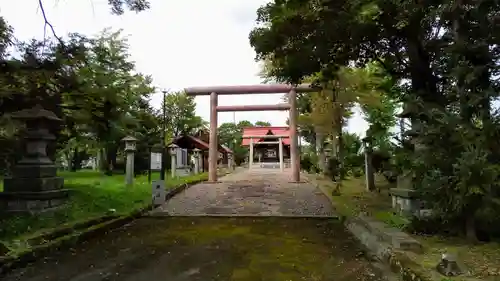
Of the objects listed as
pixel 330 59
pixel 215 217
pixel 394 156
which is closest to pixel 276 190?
pixel 215 217

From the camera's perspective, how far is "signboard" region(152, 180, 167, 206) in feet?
36.8

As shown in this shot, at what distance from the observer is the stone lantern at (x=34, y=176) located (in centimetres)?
750

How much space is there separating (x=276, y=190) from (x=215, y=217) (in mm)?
5462

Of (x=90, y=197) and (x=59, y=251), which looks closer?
(x=59, y=251)

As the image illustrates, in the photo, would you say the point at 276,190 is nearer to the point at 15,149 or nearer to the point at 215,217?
the point at 215,217

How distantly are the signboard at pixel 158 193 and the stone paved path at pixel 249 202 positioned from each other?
0.23 m

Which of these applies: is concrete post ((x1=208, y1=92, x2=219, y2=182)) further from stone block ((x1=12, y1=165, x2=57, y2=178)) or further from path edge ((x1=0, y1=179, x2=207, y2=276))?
stone block ((x1=12, y1=165, x2=57, y2=178))

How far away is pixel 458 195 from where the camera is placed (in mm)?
5238

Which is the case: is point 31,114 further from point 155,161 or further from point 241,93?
point 241,93

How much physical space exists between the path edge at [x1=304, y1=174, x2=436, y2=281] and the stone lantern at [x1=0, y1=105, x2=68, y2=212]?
5999 millimetres

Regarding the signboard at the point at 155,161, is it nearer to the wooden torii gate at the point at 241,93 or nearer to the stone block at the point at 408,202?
the wooden torii gate at the point at 241,93

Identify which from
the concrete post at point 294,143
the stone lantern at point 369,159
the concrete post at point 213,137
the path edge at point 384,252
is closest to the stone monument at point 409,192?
the path edge at point 384,252

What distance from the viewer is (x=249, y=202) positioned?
11883mm

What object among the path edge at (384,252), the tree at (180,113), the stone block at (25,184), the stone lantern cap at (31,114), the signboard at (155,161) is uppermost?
the tree at (180,113)
